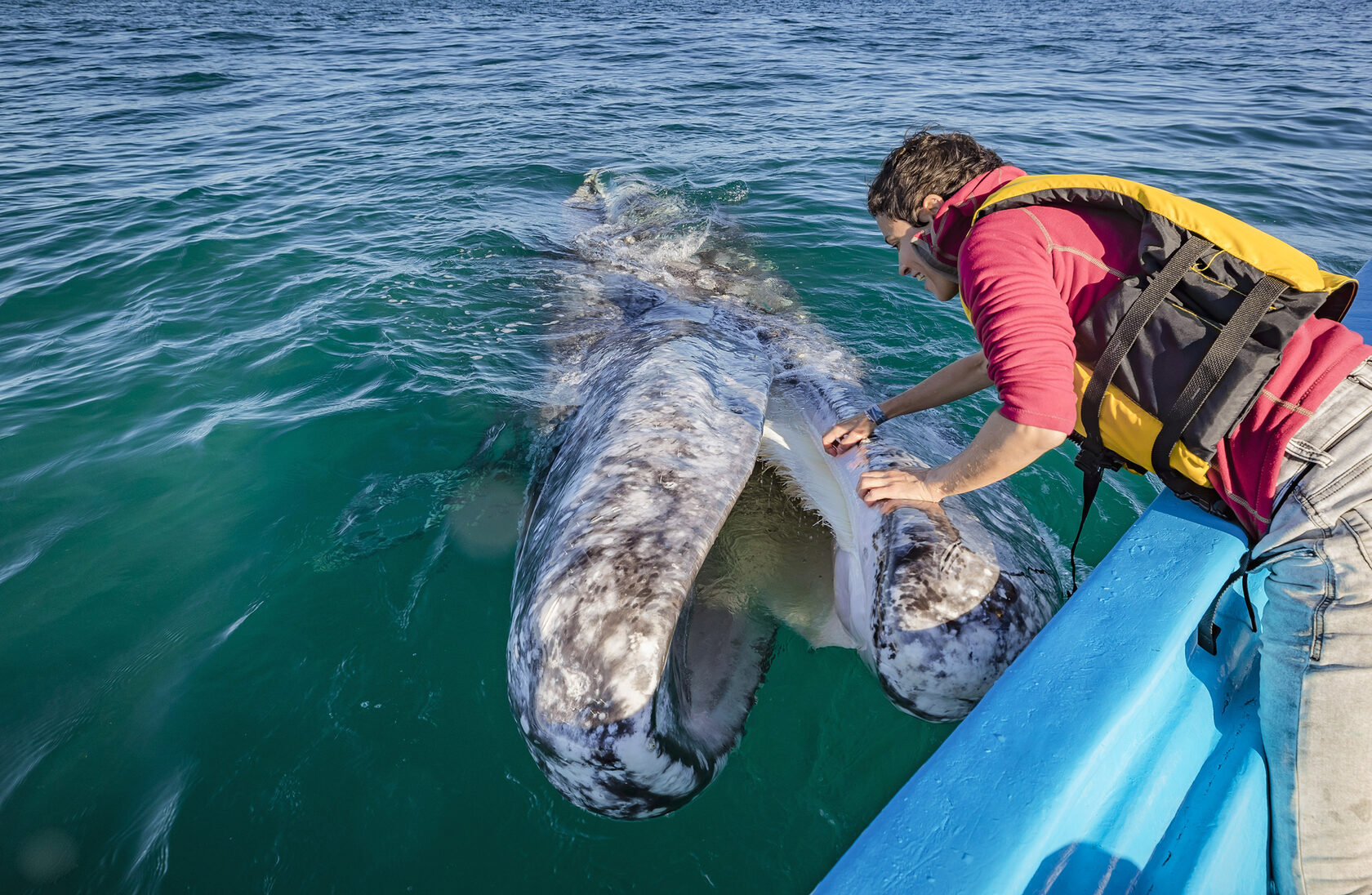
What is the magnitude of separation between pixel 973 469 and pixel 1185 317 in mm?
861

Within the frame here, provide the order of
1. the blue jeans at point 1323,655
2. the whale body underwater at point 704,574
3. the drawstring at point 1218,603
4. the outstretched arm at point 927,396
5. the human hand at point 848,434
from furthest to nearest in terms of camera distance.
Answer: the human hand at point 848,434 < the outstretched arm at point 927,396 < the whale body underwater at point 704,574 < the drawstring at point 1218,603 < the blue jeans at point 1323,655

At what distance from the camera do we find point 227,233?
9016 millimetres

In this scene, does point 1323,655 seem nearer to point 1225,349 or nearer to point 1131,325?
point 1225,349

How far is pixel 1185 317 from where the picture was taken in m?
2.58

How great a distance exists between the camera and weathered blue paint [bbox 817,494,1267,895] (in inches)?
81.2

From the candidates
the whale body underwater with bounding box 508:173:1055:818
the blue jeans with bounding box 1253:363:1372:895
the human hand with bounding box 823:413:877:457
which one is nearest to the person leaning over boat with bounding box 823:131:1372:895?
the blue jeans with bounding box 1253:363:1372:895

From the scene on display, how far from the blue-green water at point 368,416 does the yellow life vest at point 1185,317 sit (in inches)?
58.7

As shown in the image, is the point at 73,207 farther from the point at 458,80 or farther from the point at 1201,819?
the point at 1201,819

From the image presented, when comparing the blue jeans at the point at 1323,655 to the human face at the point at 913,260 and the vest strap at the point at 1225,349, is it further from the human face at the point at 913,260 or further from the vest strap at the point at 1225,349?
the human face at the point at 913,260

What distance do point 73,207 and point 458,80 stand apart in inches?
378

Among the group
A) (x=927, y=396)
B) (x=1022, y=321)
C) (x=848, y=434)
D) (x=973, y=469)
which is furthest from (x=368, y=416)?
(x=1022, y=321)

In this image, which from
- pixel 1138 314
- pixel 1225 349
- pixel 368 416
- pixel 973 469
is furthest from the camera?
pixel 368 416

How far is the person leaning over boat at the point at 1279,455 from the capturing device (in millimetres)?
2311

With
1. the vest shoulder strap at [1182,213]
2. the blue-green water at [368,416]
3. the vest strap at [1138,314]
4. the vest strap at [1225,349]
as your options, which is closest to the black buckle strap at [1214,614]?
the vest strap at [1138,314]
